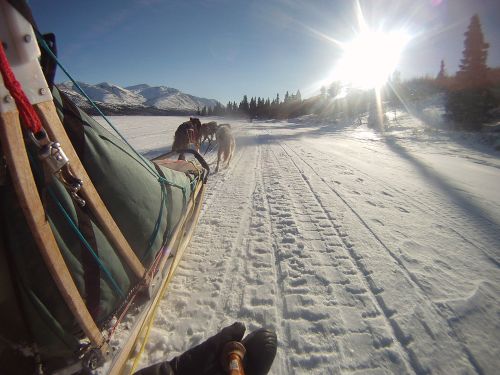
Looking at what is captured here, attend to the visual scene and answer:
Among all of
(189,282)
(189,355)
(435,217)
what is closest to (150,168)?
(189,282)

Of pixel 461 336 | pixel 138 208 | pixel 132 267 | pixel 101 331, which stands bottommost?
pixel 461 336

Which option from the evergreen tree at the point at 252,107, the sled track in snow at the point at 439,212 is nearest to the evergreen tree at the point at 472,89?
the sled track in snow at the point at 439,212

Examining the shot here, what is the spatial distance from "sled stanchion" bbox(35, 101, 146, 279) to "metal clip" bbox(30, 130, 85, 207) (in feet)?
0.16

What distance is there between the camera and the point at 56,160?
1.24m

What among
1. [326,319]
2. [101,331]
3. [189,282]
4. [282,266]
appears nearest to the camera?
[101,331]

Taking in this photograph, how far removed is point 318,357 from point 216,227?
230cm

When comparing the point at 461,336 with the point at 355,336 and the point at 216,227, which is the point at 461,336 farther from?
the point at 216,227

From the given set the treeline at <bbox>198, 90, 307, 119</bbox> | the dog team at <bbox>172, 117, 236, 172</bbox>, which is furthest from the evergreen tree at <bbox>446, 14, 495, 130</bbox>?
the treeline at <bbox>198, 90, 307, 119</bbox>

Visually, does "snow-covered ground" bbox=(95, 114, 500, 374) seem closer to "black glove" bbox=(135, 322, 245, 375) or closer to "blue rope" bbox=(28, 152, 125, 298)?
"black glove" bbox=(135, 322, 245, 375)

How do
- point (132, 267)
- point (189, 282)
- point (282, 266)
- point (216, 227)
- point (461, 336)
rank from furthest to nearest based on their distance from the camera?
point (216, 227), point (282, 266), point (189, 282), point (461, 336), point (132, 267)

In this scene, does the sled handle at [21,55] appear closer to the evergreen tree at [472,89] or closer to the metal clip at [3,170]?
the metal clip at [3,170]

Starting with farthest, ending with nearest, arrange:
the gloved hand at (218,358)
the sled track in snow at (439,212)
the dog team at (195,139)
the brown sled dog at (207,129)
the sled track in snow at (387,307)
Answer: the brown sled dog at (207,129)
the dog team at (195,139)
the sled track in snow at (439,212)
the sled track in snow at (387,307)
the gloved hand at (218,358)

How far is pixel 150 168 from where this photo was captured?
2.24 meters

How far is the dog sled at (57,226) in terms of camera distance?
1137 millimetres
